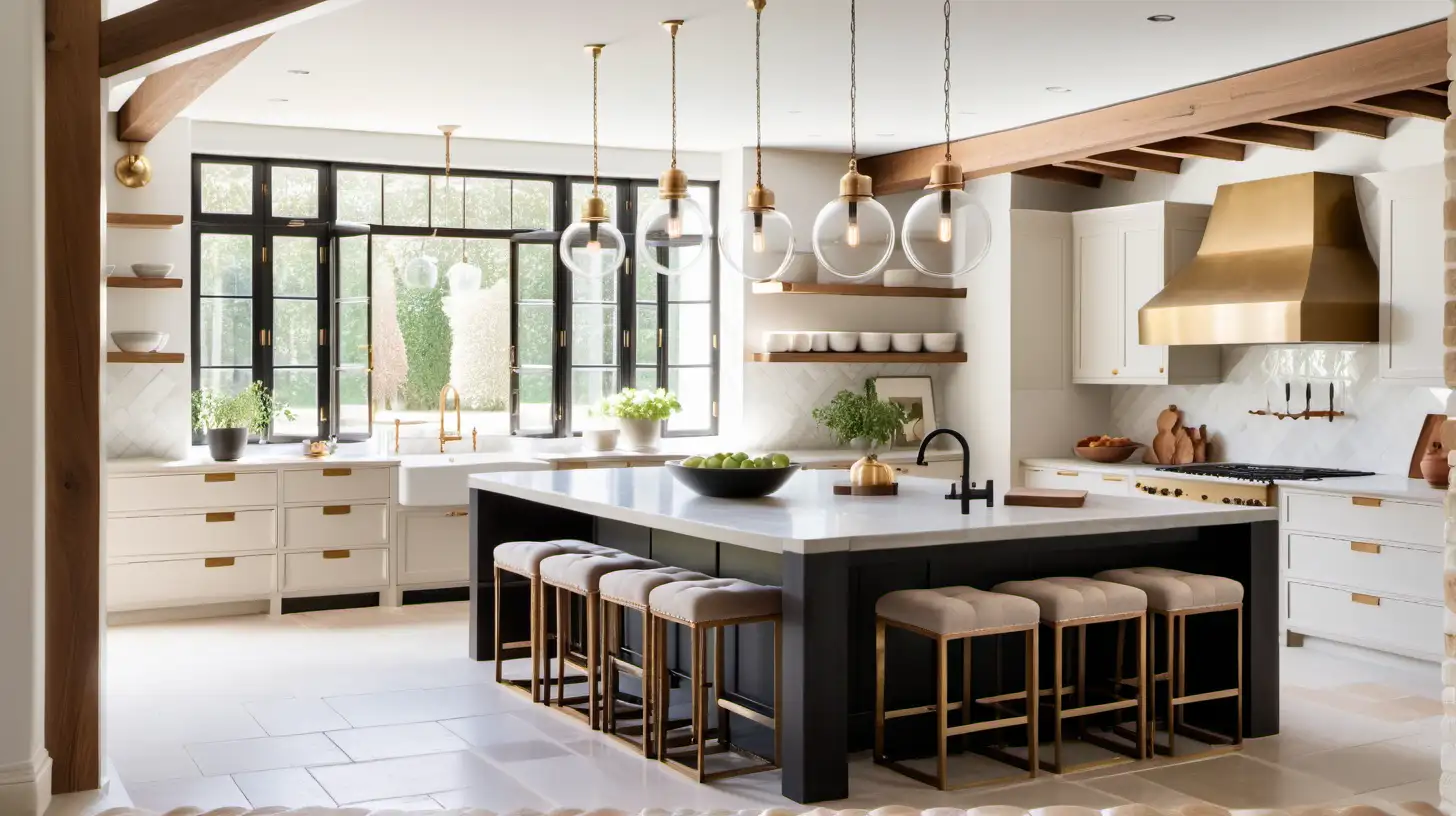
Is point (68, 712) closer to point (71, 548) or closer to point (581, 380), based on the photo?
point (71, 548)

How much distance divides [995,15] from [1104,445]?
3563mm

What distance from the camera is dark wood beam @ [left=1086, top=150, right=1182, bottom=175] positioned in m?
7.96

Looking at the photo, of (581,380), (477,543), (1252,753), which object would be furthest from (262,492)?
(1252,753)

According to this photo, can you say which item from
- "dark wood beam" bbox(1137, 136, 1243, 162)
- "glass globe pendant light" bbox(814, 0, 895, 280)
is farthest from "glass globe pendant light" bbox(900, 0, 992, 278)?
"dark wood beam" bbox(1137, 136, 1243, 162)

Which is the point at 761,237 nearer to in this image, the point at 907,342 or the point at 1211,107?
the point at 1211,107

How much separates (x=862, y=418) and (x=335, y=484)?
3.07 metres

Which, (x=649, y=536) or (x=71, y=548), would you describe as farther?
(x=649, y=536)

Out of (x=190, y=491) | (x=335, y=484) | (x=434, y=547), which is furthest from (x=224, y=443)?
(x=434, y=547)

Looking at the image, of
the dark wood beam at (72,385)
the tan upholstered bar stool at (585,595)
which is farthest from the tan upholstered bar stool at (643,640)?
the dark wood beam at (72,385)

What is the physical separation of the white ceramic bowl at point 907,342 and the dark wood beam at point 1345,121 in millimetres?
2727

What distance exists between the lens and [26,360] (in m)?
3.75

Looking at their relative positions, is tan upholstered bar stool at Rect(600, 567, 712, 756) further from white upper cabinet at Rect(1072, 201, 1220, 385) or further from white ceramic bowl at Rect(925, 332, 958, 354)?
white ceramic bowl at Rect(925, 332, 958, 354)

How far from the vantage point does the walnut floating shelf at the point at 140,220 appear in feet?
23.9

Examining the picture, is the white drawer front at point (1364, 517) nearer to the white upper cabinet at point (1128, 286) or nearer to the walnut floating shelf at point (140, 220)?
the white upper cabinet at point (1128, 286)
